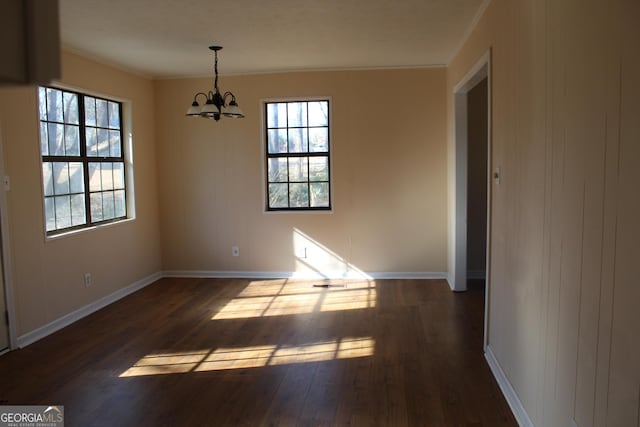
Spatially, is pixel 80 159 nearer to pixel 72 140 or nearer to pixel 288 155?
pixel 72 140

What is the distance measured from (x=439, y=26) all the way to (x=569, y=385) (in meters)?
3.24

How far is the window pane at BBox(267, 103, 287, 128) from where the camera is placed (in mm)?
6496

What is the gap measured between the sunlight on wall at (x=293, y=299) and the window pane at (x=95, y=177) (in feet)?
6.17

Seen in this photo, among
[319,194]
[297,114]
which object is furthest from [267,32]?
[319,194]

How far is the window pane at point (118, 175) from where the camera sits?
5.83 metres

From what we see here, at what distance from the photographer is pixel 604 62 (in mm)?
1759

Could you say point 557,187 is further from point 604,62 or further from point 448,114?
point 448,114

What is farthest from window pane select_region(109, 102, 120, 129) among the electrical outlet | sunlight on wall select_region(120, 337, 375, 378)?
sunlight on wall select_region(120, 337, 375, 378)

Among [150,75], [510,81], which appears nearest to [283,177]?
[150,75]

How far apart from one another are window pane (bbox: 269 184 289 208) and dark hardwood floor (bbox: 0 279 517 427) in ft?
4.55

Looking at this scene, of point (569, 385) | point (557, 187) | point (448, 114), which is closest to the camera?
point (569, 385)

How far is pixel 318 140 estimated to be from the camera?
6.45 metres

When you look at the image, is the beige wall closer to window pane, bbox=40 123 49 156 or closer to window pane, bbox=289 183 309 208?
window pane, bbox=289 183 309 208

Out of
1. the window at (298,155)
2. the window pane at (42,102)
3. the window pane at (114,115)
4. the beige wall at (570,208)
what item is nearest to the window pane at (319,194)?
the window at (298,155)
